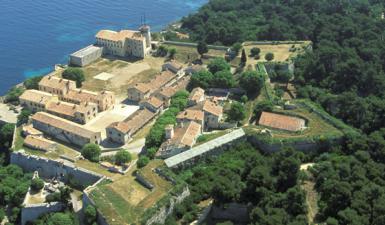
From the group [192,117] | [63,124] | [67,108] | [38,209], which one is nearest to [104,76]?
[67,108]

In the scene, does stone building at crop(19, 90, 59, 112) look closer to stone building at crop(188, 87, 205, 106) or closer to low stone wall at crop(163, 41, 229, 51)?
stone building at crop(188, 87, 205, 106)

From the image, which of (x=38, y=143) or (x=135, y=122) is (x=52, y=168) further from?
(x=135, y=122)

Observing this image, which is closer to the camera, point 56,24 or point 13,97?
point 13,97

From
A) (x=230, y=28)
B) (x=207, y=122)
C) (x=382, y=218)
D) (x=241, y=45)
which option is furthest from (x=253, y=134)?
(x=230, y=28)

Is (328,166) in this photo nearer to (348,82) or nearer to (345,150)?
(345,150)

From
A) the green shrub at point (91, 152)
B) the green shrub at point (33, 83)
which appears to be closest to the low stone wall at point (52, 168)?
the green shrub at point (91, 152)

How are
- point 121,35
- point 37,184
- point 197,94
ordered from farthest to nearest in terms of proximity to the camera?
point 121,35 < point 197,94 < point 37,184

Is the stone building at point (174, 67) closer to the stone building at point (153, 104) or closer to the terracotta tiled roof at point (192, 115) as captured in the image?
the stone building at point (153, 104)
